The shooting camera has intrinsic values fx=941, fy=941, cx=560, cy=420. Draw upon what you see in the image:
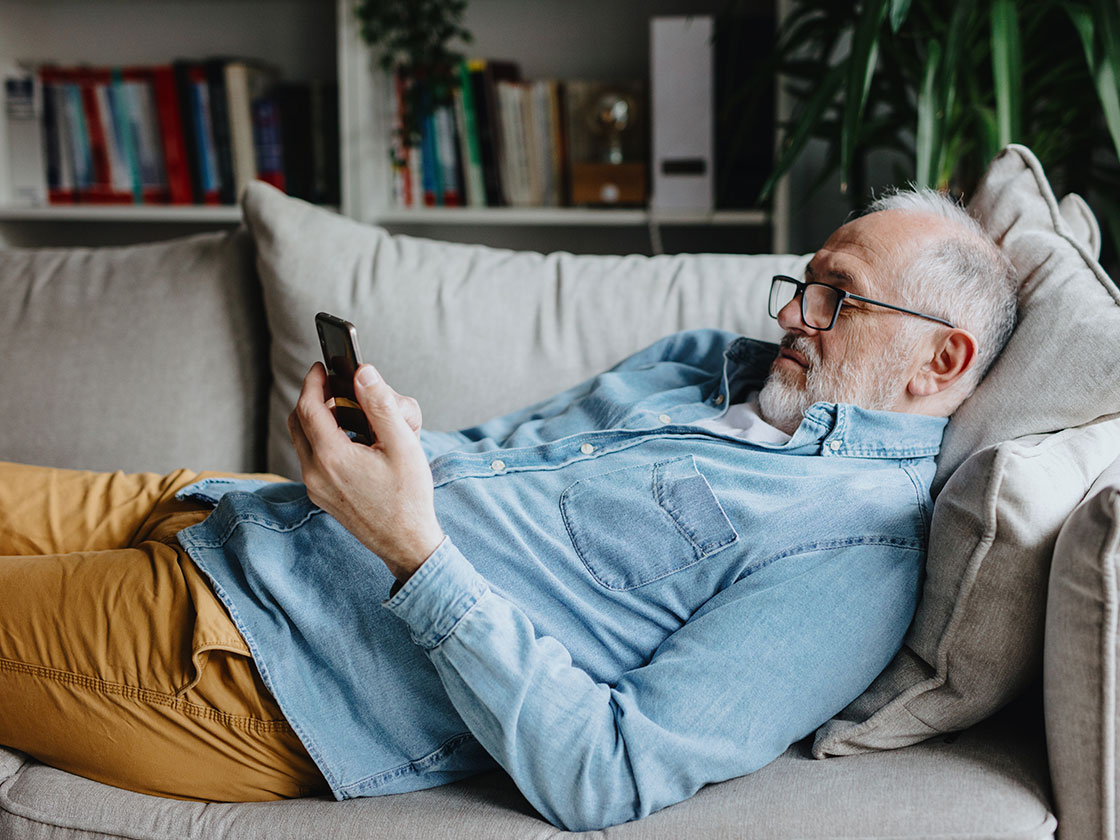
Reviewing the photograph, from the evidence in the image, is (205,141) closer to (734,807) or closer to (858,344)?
(858,344)

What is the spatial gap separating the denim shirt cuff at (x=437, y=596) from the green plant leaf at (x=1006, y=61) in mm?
1149

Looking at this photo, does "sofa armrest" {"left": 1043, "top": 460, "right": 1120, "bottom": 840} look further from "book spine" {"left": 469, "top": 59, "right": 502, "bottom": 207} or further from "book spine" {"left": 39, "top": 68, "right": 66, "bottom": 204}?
"book spine" {"left": 39, "top": 68, "right": 66, "bottom": 204}

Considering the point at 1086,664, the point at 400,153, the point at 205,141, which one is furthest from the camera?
the point at 205,141

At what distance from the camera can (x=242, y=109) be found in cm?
241

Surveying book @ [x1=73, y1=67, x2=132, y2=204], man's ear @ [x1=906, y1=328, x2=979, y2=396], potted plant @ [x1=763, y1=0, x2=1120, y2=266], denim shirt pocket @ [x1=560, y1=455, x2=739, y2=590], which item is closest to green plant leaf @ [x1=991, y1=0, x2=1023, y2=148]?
potted plant @ [x1=763, y1=0, x2=1120, y2=266]

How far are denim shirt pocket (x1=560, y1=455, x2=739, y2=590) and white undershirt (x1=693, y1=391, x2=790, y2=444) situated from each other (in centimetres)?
12

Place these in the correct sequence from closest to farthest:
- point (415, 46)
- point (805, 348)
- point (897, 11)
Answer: point (805, 348) < point (897, 11) < point (415, 46)

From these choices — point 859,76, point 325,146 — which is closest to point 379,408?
point 859,76

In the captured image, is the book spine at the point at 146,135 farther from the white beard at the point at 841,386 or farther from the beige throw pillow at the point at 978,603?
the beige throw pillow at the point at 978,603

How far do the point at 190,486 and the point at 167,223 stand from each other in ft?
5.86

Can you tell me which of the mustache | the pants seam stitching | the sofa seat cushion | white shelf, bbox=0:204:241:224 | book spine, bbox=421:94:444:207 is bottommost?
the sofa seat cushion

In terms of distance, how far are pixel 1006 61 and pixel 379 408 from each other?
1198 mm

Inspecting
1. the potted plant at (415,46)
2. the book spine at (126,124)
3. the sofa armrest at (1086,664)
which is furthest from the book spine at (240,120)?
the sofa armrest at (1086,664)

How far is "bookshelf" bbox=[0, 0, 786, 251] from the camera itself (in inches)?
90.7
